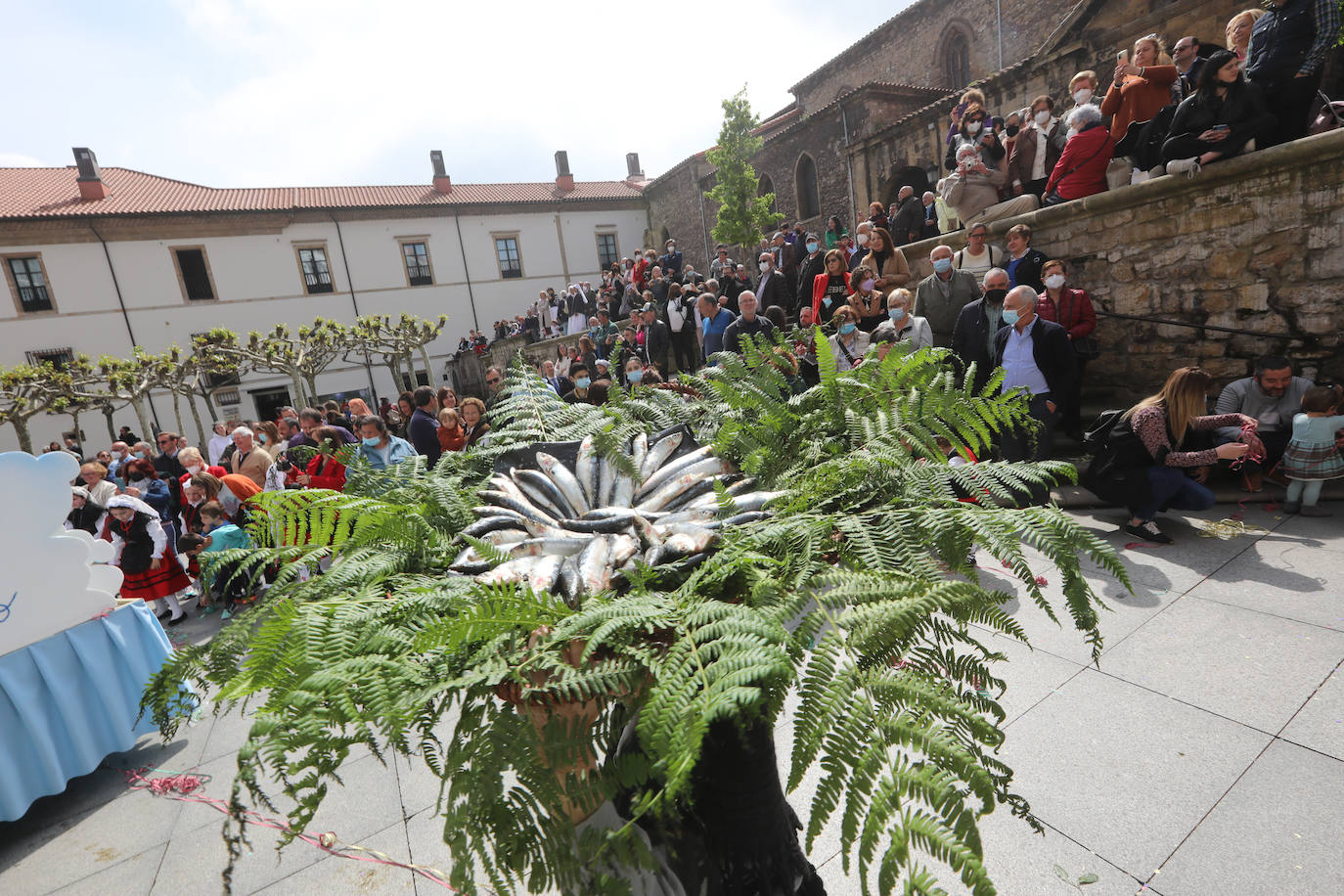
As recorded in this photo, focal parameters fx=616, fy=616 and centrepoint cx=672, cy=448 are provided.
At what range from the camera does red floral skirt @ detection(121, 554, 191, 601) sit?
6.60 meters

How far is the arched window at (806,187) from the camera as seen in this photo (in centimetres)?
2245

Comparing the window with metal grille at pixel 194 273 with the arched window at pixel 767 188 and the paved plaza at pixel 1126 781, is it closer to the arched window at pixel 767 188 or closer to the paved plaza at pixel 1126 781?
the arched window at pixel 767 188

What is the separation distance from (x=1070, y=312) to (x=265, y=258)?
106ft

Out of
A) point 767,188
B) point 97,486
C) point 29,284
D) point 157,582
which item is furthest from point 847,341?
point 29,284

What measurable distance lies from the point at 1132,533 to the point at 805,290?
5.93m

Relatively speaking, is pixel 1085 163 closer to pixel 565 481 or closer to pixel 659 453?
pixel 659 453

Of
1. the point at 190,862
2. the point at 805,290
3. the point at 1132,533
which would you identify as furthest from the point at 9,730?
the point at 805,290

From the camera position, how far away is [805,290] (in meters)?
9.79

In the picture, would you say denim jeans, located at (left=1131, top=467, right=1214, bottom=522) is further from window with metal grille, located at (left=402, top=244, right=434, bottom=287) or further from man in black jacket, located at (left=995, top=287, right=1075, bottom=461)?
window with metal grille, located at (left=402, top=244, right=434, bottom=287)

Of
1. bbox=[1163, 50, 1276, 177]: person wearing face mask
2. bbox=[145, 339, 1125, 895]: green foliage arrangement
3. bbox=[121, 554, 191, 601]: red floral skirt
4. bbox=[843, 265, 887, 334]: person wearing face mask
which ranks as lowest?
bbox=[121, 554, 191, 601]: red floral skirt

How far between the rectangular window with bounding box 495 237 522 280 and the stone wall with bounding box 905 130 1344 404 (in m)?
30.1

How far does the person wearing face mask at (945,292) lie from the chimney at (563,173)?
32.5m

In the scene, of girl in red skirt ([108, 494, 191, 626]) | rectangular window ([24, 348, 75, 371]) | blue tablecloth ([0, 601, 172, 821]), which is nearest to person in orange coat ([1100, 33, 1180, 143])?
blue tablecloth ([0, 601, 172, 821])

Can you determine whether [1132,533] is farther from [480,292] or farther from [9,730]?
[480,292]
